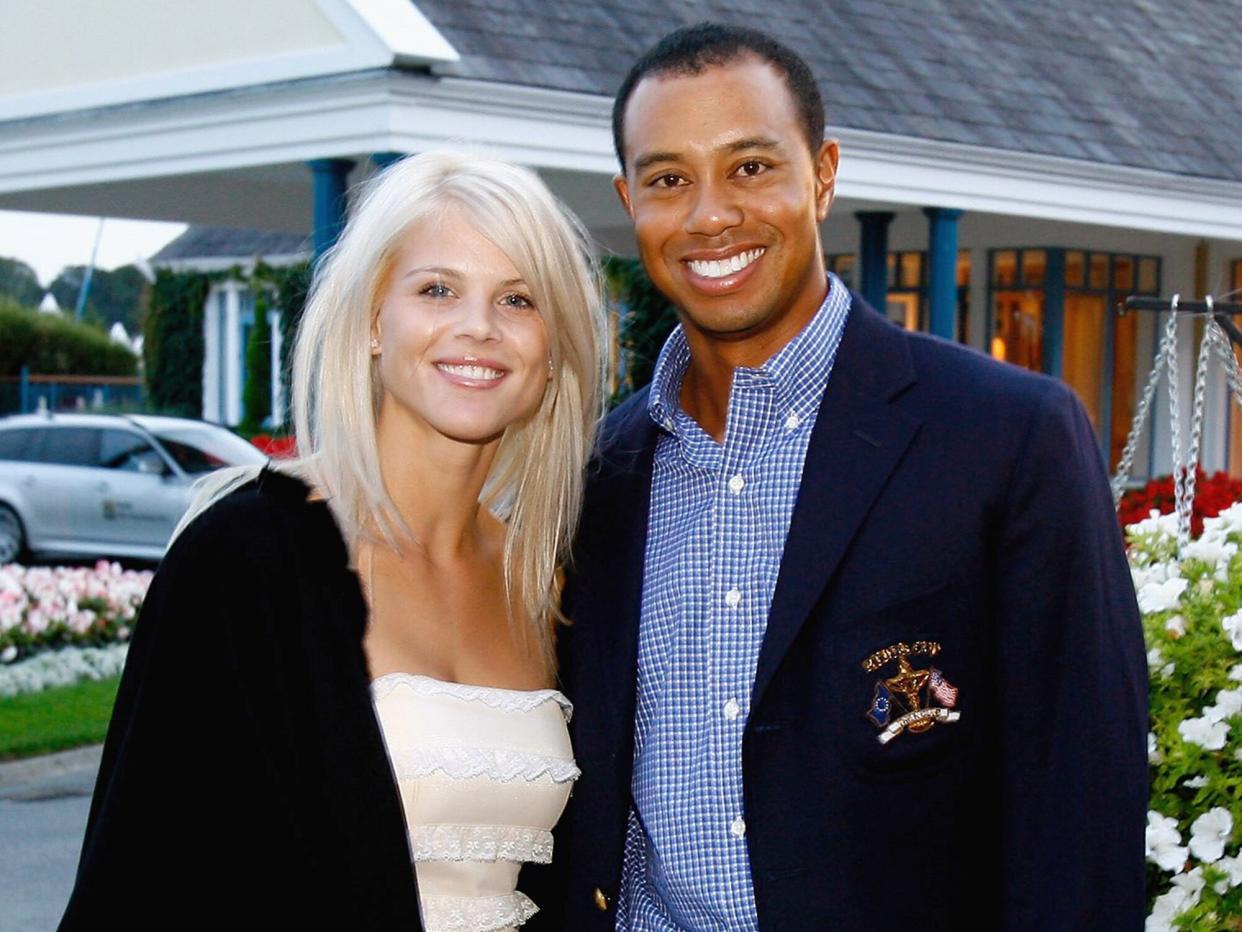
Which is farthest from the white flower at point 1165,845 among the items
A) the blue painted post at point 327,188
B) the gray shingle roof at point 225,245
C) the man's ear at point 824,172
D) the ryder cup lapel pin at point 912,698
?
the gray shingle roof at point 225,245

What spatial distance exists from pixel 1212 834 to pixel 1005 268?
14.4 metres

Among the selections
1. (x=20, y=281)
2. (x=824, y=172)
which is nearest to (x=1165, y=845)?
(x=824, y=172)

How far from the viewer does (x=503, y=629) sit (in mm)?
3541

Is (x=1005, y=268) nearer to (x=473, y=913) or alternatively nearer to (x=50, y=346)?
(x=473, y=913)

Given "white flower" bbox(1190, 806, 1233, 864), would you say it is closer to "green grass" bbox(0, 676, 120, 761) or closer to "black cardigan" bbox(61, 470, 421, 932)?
"black cardigan" bbox(61, 470, 421, 932)

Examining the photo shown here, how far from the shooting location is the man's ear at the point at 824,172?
3.25 m

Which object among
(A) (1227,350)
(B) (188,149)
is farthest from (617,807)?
(B) (188,149)

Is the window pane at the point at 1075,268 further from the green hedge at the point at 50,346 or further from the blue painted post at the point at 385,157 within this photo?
the green hedge at the point at 50,346

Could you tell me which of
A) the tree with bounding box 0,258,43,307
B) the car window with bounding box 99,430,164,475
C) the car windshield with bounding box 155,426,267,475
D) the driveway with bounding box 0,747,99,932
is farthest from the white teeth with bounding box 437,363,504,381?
the tree with bounding box 0,258,43,307

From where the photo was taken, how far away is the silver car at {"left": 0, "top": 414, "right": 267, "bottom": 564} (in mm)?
17016

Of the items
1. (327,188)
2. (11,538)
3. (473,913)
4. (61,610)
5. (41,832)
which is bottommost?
(41,832)

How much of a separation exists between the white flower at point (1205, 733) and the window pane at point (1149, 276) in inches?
609

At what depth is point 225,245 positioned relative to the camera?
88.8 ft

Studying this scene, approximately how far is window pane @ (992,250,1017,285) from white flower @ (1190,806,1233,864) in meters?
14.3
